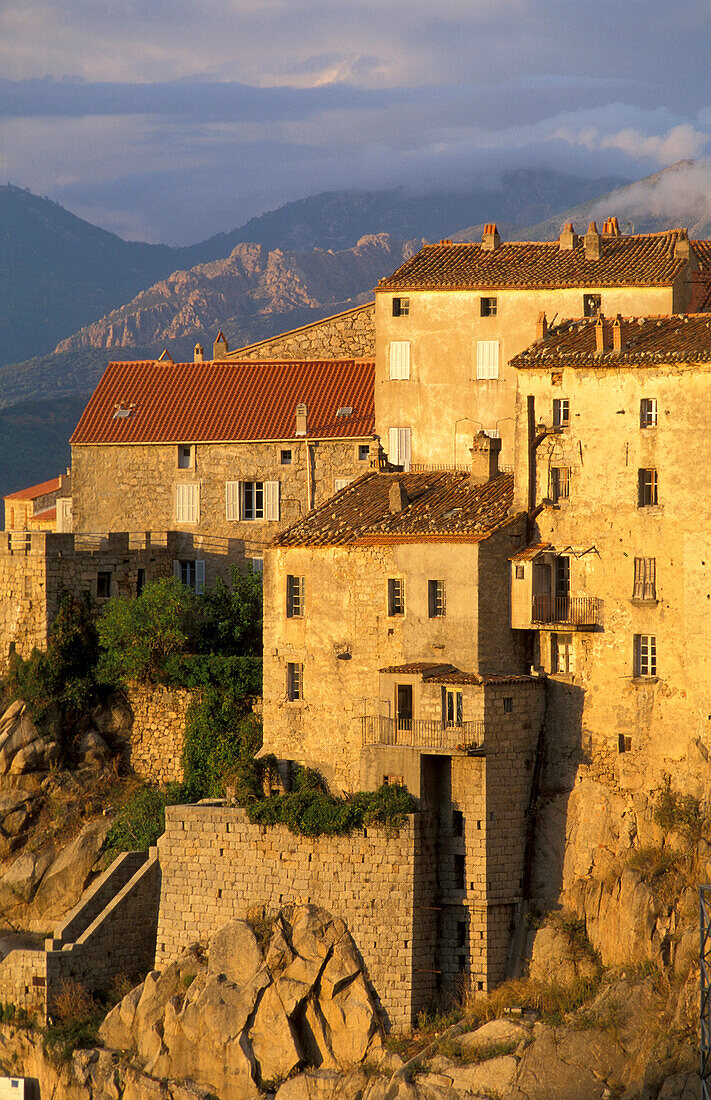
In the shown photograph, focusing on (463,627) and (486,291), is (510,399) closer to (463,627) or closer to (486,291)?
(486,291)

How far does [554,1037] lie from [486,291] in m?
29.2

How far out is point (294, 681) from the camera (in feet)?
192

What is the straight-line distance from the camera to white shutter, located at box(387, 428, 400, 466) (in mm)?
69062

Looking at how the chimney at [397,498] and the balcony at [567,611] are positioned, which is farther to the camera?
the chimney at [397,498]

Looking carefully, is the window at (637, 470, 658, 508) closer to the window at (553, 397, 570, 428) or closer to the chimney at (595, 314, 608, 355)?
the window at (553, 397, 570, 428)

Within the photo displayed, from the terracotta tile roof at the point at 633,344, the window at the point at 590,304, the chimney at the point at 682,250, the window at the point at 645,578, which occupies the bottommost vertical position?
the window at the point at 645,578

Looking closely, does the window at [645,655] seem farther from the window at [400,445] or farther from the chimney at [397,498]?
the window at [400,445]

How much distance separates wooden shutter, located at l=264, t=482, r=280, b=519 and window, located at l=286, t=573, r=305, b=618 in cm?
1201

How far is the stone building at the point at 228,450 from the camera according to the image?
70375 mm

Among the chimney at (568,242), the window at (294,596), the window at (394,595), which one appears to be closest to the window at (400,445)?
the chimney at (568,242)

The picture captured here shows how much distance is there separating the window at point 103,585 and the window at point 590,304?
2013 cm

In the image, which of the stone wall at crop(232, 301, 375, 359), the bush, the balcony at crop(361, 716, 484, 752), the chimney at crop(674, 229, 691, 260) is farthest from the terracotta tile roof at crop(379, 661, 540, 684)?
the stone wall at crop(232, 301, 375, 359)

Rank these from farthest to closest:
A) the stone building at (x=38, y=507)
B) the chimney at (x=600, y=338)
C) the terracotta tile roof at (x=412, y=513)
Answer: the stone building at (x=38, y=507) → the terracotta tile roof at (x=412, y=513) → the chimney at (x=600, y=338)

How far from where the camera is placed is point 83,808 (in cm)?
6331
